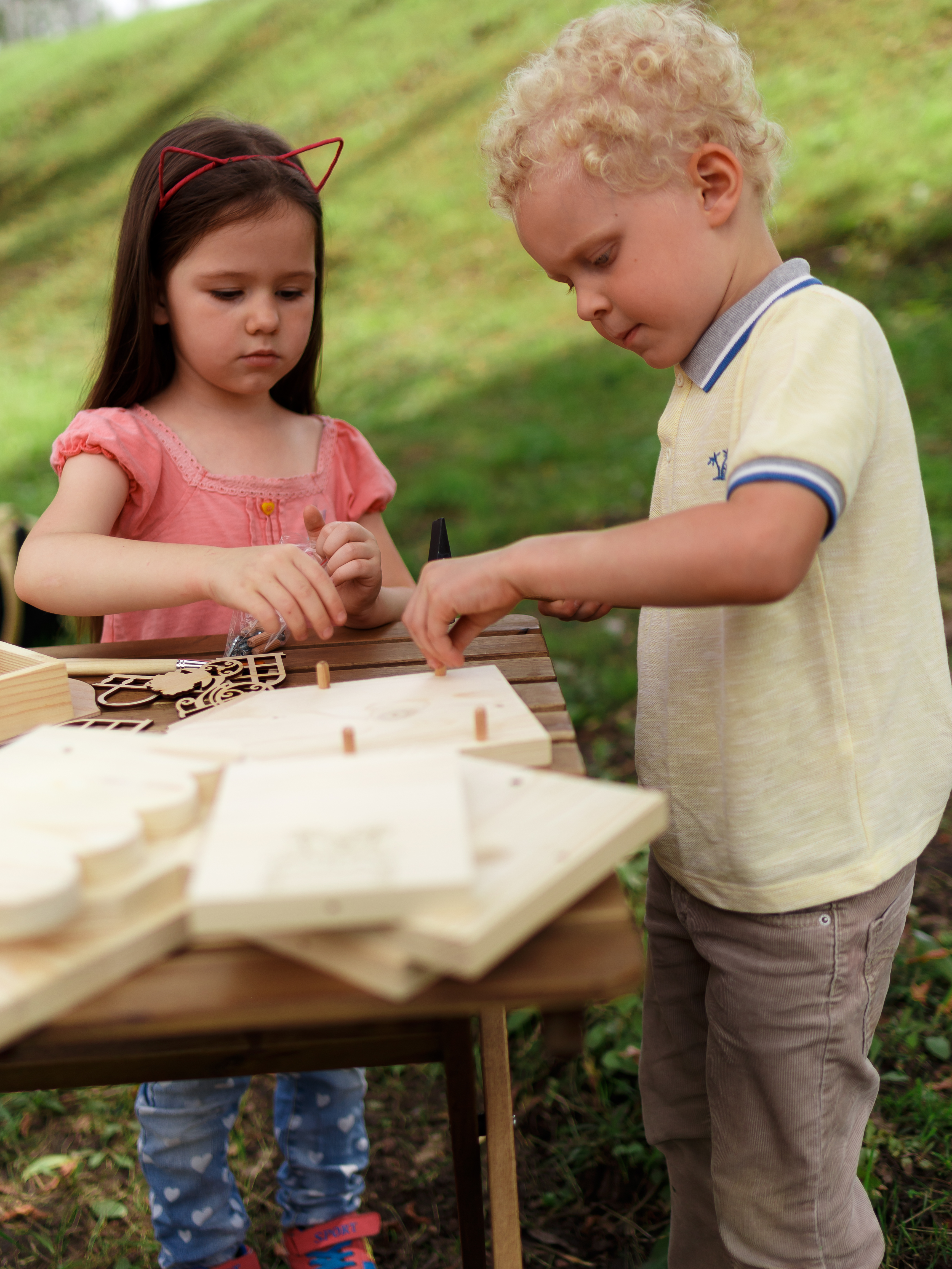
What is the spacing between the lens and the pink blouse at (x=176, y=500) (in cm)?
181

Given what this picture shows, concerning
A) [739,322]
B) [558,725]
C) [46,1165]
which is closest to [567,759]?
[558,725]

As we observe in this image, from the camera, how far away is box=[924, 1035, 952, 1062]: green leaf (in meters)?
2.08

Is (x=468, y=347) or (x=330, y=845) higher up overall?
(x=468, y=347)

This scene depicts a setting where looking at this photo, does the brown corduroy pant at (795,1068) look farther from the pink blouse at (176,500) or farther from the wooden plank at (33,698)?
the pink blouse at (176,500)

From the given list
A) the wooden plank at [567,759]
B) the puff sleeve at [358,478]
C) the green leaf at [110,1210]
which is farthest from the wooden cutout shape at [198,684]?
the green leaf at [110,1210]

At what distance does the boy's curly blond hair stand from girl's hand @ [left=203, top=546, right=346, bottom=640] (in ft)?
1.76

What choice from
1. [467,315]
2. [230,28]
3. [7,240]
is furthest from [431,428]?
A: [230,28]

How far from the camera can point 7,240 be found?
34.4 ft

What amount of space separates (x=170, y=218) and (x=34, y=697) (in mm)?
930

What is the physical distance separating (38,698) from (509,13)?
405 inches

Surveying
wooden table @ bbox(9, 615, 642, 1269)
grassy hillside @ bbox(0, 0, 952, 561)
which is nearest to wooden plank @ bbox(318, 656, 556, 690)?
wooden table @ bbox(9, 615, 642, 1269)

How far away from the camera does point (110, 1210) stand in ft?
6.59

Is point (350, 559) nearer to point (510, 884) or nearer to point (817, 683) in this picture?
point (817, 683)

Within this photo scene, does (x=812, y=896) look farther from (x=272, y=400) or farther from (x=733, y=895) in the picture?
(x=272, y=400)
